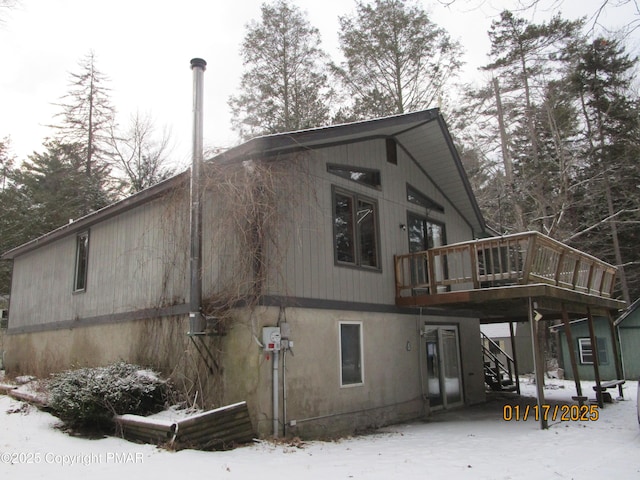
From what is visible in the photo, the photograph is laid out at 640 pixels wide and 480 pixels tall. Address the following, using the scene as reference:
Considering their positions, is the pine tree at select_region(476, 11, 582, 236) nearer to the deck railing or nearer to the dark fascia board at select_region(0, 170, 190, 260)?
the deck railing

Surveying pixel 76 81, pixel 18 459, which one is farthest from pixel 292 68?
pixel 18 459

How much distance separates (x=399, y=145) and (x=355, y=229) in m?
2.99

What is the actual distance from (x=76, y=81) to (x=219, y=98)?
11.9 metres

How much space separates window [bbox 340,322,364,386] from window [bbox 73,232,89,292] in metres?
6.81

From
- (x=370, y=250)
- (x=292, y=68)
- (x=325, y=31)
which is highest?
(x=325, y=31)

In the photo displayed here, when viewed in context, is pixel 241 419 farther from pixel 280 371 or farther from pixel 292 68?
pixel 292 68

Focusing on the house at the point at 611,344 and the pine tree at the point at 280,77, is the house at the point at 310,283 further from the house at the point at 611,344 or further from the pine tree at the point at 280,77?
the pine tree at the point at 280,77

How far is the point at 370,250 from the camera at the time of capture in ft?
33.3

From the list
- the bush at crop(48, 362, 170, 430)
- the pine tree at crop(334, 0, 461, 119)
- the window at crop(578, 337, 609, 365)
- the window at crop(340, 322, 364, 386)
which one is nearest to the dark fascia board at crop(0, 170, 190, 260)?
the bush at crop(48, 362, 170, 430)

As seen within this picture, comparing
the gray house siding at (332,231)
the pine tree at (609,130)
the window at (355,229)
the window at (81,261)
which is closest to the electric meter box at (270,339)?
the gray house siding at (332,231)

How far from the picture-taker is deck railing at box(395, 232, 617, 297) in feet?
28.4
